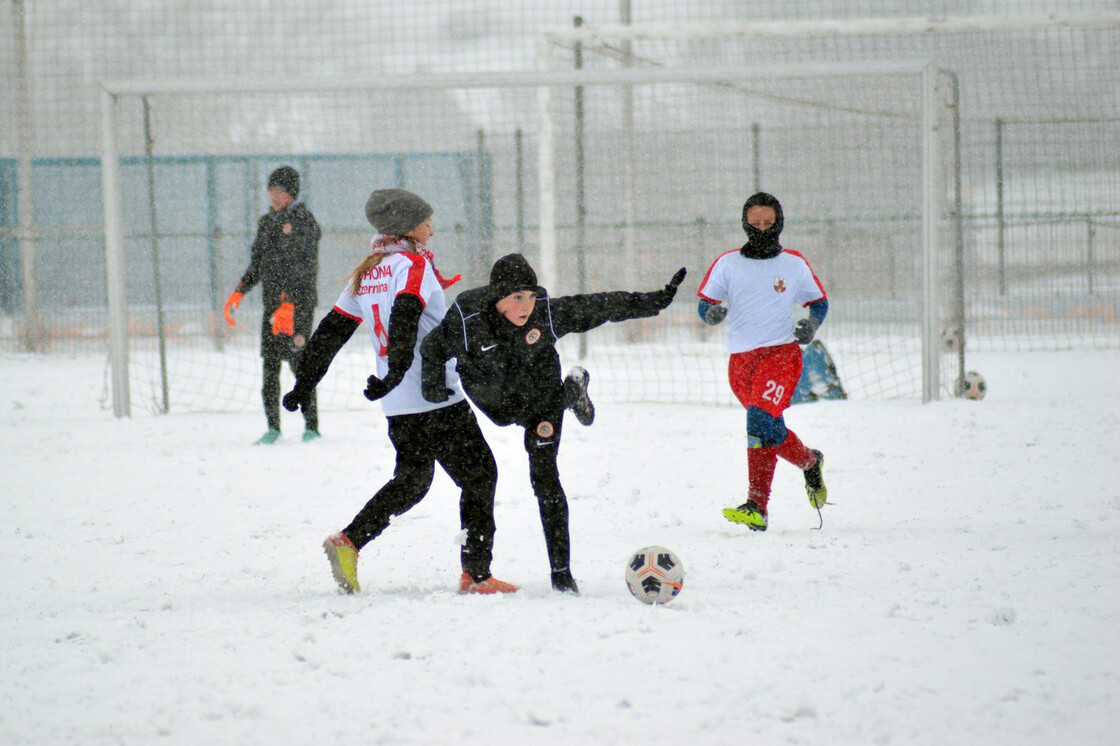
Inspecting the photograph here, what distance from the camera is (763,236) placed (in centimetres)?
487

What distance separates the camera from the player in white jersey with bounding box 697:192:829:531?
15.6ft

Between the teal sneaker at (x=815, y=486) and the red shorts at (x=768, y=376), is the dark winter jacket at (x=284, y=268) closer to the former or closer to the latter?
the red shorts at (x=768, y=376)

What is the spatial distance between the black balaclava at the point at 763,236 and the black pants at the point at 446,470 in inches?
71.7

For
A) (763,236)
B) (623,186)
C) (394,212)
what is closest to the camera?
(394,212)

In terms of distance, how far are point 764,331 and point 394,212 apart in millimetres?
1893

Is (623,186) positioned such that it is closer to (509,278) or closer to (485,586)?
(509,278)

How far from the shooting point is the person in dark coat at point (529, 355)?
352cm

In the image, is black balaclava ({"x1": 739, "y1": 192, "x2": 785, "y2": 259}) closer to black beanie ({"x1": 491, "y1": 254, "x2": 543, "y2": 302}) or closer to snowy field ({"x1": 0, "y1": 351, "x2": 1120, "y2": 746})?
snowy field ({"x1": 0, "y1": 351, "x2": 1120, "y2": 746})

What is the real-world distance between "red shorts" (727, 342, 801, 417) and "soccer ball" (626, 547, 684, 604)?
57.1 inches

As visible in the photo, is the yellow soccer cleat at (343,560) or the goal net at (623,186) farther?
the goal net at (623,186)

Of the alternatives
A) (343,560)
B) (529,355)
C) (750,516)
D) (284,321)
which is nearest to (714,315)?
(750,516)

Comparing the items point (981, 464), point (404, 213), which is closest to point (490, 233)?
point (981, 464)

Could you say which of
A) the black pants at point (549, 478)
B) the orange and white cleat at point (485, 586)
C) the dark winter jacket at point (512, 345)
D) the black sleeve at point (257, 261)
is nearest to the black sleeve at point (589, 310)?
the dark winter jacket at point (512, 345)

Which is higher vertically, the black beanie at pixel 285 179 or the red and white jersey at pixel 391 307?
the black beanie at pixel 285 179
